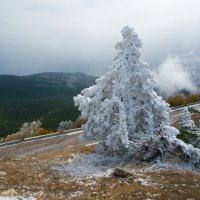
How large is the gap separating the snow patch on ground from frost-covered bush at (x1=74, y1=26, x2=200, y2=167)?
2.37 feet

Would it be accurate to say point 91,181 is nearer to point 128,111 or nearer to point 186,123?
point 128,111

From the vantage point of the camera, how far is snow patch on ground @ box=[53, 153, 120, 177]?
2240 cm

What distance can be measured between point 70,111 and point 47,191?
458 ft

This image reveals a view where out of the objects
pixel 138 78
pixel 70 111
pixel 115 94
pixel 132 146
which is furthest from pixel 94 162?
pixel 70 111

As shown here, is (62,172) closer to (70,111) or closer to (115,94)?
(115,94)

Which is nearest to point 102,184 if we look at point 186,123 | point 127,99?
point 127,99

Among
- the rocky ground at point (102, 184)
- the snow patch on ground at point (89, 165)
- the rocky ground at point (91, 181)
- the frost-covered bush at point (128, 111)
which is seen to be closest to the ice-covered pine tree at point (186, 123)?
the frost-covered bush at point (128, 111)

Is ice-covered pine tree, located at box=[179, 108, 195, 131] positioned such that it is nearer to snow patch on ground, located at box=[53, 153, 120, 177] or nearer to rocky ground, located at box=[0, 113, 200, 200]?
snow patch on ground, located at box=[53, 153, 120, 177]

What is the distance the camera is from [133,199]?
17.0 m

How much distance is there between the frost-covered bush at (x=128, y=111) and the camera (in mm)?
24125

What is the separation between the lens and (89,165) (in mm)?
24625

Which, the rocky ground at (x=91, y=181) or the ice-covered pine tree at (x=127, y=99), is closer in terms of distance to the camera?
the rocky ground at (x=91, y=181)

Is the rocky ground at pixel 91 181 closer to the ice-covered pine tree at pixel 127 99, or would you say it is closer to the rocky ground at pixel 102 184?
the rocky ground at pixel 102 184

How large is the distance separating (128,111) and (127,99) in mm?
823
